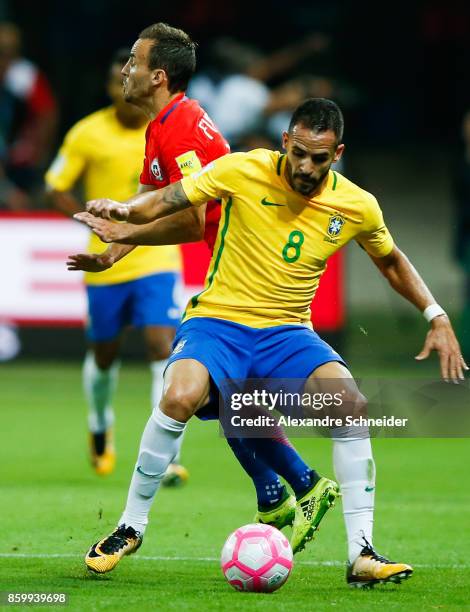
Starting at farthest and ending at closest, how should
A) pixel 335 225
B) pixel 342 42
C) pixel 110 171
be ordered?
pixel 342 42
pixel 110 171
pixel 335 225

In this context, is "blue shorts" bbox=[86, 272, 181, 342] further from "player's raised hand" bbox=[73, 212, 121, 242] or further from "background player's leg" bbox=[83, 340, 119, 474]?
"player's raised hand" bbox=[73, 212, 121, 242]

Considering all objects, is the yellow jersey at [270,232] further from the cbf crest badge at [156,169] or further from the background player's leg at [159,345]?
the background player's leg at [159,345]

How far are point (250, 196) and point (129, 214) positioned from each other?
0.57 m

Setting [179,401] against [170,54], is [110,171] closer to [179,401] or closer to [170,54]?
[170,54]

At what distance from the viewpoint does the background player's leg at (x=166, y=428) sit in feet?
19.8

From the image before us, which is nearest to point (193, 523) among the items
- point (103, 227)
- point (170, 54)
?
point (103, 227)

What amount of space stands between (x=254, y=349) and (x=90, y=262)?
81cm

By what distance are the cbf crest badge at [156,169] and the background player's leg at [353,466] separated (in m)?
1.27

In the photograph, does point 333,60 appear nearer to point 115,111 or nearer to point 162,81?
point 115,111

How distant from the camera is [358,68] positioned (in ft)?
62.7

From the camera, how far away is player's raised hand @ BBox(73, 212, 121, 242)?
5.89 meters

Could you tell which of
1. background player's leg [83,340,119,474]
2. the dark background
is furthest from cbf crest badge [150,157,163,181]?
the dark background

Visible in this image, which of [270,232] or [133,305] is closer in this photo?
[270,232]

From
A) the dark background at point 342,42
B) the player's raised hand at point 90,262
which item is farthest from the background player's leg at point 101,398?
the dark background at point 342,42
